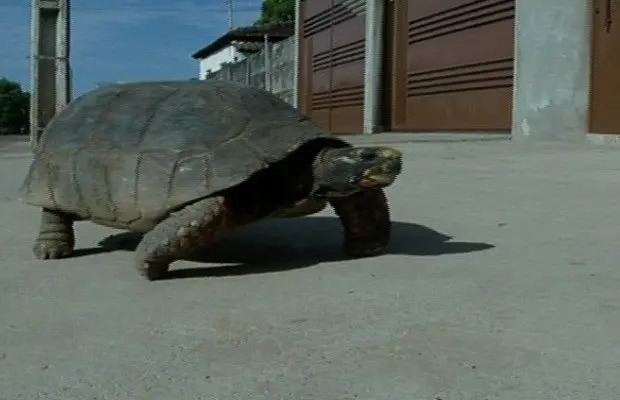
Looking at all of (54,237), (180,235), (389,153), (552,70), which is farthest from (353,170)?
(552,70)

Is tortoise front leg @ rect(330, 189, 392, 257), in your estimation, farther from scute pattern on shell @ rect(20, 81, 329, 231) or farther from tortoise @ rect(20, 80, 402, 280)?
scute pattern on shell @ rect(20, 81, 329, 231)

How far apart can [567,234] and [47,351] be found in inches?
117

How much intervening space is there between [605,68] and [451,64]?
14.2 feet

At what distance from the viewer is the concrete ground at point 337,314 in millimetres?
2703

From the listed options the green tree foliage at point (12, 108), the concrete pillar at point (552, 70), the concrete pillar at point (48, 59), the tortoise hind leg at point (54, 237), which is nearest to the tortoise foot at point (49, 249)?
the tortoise hind leg at point (54, 237)

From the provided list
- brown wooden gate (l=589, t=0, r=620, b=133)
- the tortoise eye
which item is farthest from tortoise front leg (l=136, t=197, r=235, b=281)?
brown wooden gate (l=589, t=0, r=620, b=133)

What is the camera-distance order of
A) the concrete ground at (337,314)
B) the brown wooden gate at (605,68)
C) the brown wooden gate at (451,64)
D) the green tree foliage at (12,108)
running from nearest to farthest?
the concrete ground at (337,314)
the brown wooden gate at (605,68)
the brown wooden gate at (451,64)
the green tree foliage at (12,108)

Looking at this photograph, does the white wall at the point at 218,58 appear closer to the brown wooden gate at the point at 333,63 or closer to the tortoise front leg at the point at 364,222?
the brown wooden gate at the point at 333,63

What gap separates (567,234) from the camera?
16.1 ft

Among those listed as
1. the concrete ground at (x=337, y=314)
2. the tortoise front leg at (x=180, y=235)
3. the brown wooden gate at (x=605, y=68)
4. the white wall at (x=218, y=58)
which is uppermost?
the white wall at (x=218, y=58)

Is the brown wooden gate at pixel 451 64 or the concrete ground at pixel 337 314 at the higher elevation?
the brown wooden gate at pixel 451 64

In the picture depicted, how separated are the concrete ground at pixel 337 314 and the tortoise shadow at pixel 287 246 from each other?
0.06 feet

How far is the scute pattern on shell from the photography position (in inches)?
168

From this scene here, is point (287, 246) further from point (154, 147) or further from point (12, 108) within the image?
point (12, 108)
